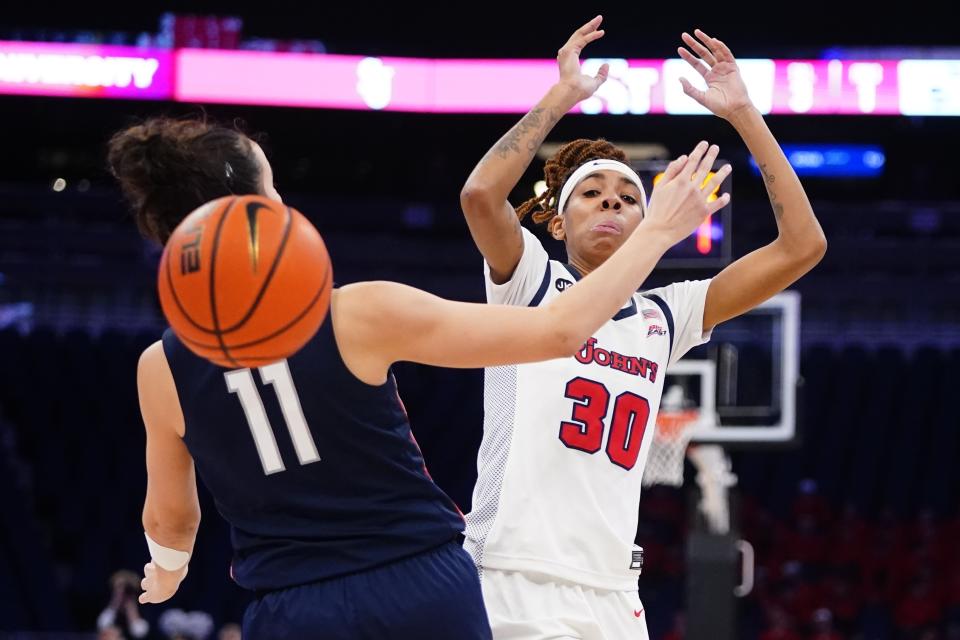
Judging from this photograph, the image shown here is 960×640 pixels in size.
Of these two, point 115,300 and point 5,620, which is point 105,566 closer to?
point 5,620

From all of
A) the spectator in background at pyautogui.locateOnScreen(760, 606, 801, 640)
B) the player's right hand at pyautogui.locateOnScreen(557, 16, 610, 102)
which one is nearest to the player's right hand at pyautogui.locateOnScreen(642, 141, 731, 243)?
the player's right hand at pyautogui.locateOnScreen(557, 16, 610, 102)

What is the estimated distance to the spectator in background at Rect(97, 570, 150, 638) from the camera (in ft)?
42.7

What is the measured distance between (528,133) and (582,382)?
2.49ft

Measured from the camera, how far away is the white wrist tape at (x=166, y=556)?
3.19 m

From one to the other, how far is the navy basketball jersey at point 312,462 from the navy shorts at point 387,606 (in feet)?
0.10

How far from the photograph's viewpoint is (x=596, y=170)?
4180 mm

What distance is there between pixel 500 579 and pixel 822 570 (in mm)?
12766

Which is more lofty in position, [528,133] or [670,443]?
[528,133]

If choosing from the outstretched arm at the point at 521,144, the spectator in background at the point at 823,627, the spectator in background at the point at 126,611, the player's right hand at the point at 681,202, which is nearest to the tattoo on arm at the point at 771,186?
the outstretched arm at the point at 521,144

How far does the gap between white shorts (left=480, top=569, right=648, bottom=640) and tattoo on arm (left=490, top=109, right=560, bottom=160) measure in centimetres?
121

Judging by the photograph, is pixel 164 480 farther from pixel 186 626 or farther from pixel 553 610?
pixel 186 626

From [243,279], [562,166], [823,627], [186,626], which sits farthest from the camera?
[823,627]

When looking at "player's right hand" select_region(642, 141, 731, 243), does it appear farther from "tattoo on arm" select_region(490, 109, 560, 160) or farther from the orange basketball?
the orange basketball

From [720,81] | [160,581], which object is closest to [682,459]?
[720,81]
